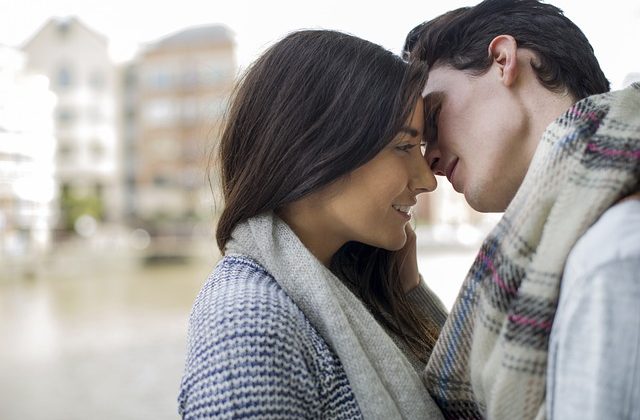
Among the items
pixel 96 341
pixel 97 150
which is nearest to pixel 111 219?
pixel 97 150

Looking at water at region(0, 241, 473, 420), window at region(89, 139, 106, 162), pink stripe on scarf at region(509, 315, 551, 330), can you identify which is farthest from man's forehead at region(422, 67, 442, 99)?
window at region(89, 139, 106, 162)

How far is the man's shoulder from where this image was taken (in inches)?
23.4

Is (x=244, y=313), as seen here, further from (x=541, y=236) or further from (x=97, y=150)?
(x=97, y=150)

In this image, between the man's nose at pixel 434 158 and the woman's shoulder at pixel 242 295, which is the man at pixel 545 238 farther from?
the woman's shoulder at pixel 242 295

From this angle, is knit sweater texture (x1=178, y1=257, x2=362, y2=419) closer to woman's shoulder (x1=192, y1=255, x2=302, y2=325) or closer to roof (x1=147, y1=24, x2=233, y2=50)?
woman's shoulder (x1=192, y1=255, x2=302, y2=325)

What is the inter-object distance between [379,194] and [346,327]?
0.22 m

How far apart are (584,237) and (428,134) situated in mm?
532

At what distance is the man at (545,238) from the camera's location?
0.59 meters

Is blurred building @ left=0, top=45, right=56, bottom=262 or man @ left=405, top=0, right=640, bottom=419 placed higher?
man @ left=405, top=0, right=640, bottom=419

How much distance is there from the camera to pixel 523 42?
107 cm

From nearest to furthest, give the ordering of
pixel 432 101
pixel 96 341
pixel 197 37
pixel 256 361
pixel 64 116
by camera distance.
Answer: pixel 256 361, pixel 432 101, pixel 96 341, pixel 197 37, pixel 64 116

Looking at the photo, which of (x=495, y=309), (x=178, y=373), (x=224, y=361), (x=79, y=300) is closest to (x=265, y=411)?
(x=224, y=361)

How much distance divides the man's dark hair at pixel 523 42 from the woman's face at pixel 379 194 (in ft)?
0.45

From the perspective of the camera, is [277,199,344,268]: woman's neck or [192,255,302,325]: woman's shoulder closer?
[192,255,302,325]: woman's shoulder
